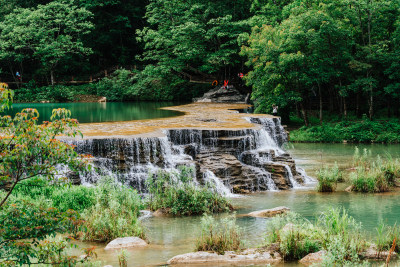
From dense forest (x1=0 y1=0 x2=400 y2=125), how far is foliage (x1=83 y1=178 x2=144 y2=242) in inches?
624

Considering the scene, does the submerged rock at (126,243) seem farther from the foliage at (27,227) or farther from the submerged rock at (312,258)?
the foliage at (27,227)

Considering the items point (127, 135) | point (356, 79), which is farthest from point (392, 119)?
point (127, 135)

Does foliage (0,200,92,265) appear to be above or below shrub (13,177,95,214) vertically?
above

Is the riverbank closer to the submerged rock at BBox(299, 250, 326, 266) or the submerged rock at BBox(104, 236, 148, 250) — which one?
the submerged rock at BBox(104, 236, 148, 250)

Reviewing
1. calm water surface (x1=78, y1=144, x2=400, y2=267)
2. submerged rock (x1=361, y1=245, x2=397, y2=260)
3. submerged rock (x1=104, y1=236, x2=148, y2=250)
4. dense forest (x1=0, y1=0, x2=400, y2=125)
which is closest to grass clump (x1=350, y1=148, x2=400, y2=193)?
calm water surface (x1=78, y1=144, x2=400, y2=267)

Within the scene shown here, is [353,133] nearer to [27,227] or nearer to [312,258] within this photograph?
[312,258]

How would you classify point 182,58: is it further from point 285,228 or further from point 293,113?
point 285,228

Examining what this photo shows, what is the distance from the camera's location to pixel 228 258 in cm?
699

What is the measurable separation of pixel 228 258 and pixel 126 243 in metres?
1.99

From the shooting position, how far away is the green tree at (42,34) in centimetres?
3912

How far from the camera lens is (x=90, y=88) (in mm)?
42188

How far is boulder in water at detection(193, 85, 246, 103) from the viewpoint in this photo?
32.5 m

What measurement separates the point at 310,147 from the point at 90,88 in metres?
26.0

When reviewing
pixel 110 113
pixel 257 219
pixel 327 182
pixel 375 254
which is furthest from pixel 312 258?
pixel 110 113
